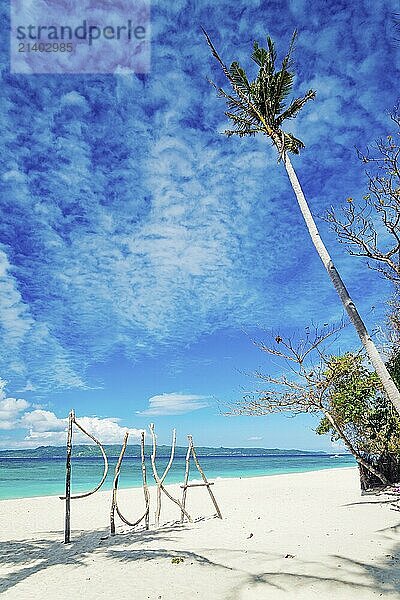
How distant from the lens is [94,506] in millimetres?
16859

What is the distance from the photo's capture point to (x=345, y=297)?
603 cm

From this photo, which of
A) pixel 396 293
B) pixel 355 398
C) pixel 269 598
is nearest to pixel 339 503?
pixel 355 398

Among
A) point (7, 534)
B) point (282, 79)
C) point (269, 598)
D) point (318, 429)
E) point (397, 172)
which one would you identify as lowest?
point (269, 598)

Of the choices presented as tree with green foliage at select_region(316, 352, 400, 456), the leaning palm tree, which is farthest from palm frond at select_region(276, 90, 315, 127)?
tree with green foliage at select_region(316, 352, 400, 456)

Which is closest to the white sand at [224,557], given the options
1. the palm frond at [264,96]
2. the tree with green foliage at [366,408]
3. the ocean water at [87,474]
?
the tree with green foliage at [366,408]

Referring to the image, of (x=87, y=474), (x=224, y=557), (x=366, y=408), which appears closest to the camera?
(x=224, y=557)

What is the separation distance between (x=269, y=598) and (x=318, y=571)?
123 centimetres

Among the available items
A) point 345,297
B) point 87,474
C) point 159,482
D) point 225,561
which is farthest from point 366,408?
point 87,474

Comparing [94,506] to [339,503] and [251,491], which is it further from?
[339,503]

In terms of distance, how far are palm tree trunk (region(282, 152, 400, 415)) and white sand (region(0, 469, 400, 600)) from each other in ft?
8.05

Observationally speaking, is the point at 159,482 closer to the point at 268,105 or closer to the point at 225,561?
the point at 225,561

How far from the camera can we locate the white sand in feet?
19.3

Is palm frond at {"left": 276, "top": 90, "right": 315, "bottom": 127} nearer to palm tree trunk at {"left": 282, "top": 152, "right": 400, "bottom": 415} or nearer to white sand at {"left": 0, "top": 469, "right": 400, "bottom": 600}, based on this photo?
palm tree trunk at {"left": 282, "top": 152, "right": 400, "bottom": 415}

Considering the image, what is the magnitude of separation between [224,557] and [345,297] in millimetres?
4661
